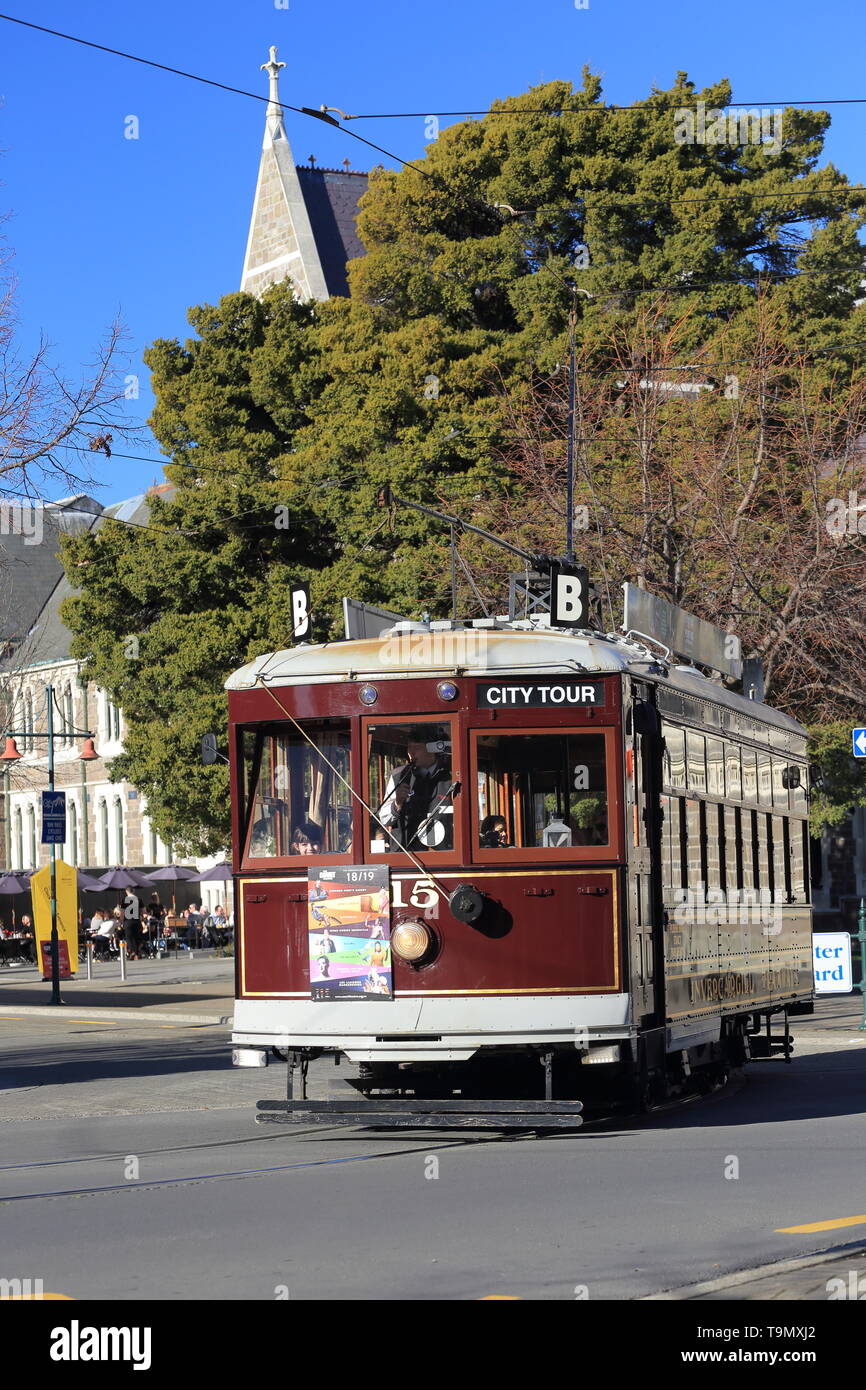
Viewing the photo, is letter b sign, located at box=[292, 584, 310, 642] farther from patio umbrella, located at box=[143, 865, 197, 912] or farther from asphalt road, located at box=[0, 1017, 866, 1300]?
patio umbrella, located at box=[143, 865, 197, 912]

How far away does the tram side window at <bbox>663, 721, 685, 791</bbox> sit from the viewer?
45.1ft

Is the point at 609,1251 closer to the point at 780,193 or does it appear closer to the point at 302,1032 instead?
the point at 302,1032

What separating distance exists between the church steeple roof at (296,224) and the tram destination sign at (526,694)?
150ft

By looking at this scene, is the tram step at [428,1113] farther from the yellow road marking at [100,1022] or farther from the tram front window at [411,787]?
the yellow road marking at [100,1022]

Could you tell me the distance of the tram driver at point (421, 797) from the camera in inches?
504

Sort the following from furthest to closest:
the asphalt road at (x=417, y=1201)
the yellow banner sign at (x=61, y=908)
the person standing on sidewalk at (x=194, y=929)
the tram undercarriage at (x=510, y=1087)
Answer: the person standing on sidewalk at (x=194, y=929) < the yellow banner sign at (x=61, y=908) < the tram undercarriage at (x=510, y=1087) < the asphalt road at (x=417, y=1201)

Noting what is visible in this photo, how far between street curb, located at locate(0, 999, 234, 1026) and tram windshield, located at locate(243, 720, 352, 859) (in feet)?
45.1

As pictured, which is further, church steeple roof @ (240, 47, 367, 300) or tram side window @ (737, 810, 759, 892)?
church steeple roof @ (240, 47, 367, 300)

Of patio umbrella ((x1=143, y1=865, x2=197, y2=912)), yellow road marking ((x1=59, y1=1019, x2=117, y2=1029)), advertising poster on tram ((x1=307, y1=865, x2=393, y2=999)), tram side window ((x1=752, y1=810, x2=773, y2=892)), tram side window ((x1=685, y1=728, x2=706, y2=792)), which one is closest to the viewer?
advertising poster on tram ((x1=307, y1=865, x2=393, y2=999))

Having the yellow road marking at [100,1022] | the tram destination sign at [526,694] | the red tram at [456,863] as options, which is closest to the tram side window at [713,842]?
the red tram at [456,863]

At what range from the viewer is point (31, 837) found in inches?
3270

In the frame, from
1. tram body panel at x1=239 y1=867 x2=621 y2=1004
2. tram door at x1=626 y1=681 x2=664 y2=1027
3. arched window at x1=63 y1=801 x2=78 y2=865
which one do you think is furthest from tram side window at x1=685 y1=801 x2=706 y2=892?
arched window at x1=63 y1=801 x2=78 y2=865

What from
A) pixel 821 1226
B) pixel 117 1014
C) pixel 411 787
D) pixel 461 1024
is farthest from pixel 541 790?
pixel 117 1014

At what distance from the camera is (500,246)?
38375 millimetres
